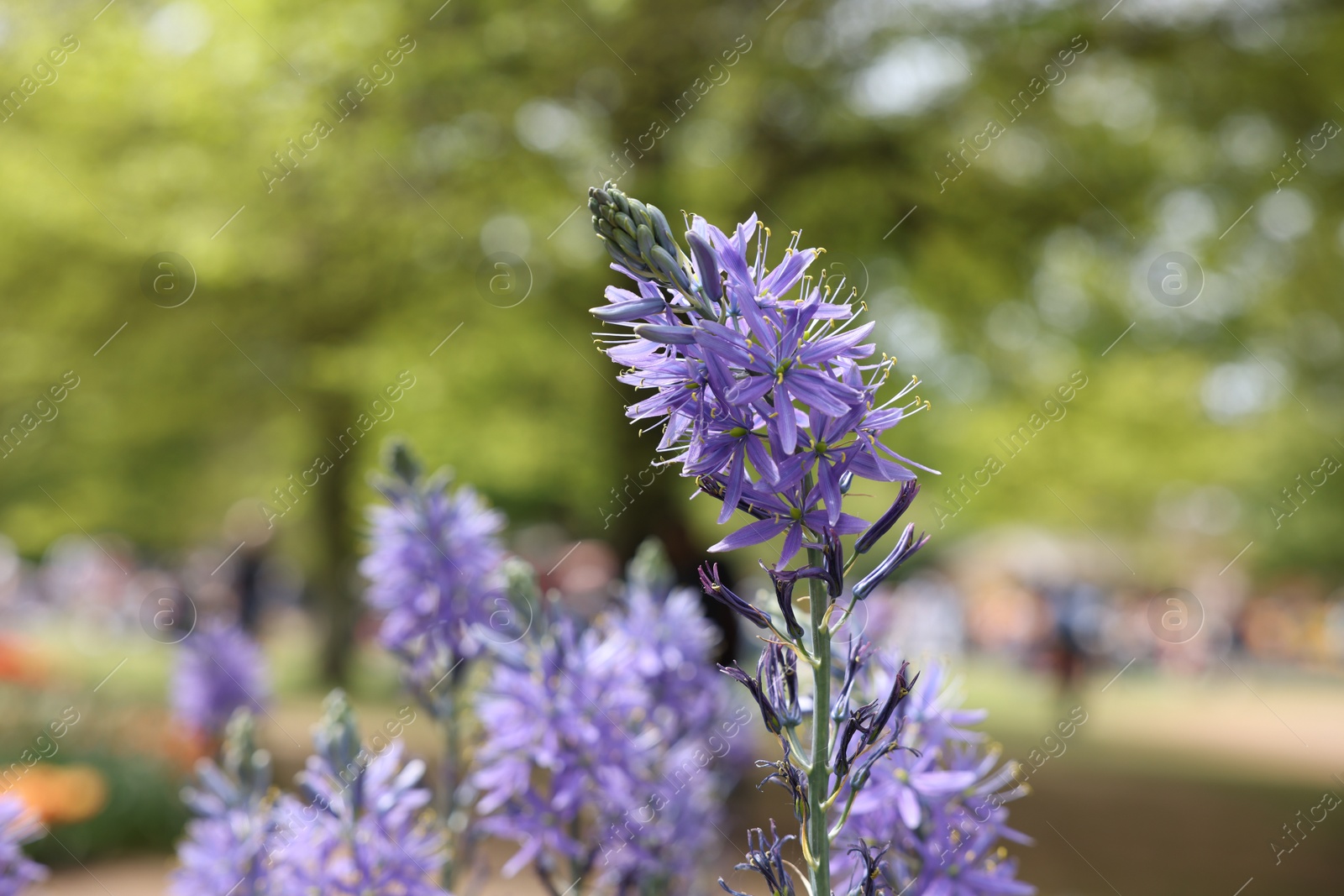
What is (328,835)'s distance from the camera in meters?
2.59

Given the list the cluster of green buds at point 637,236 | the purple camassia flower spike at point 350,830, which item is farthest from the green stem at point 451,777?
the cluster of green buds at point 637,236

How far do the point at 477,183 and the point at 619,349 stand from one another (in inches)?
338

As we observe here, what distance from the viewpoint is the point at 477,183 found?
9922 millimetres

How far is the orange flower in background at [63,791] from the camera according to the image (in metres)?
6.46

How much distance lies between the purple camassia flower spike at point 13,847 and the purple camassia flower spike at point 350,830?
0.62 m

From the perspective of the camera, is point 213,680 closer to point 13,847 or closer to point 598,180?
point 13,847

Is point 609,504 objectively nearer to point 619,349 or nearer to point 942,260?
point 942,260

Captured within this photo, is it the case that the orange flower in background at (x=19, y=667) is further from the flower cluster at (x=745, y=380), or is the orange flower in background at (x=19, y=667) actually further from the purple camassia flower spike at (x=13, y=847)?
the flower cluster at (x=745, y=380)

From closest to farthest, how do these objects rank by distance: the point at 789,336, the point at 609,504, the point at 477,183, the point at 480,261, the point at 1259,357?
the point at 789,336, the point at 477,183, the point at 480,261, the point at 1259,357, the point at 609,504

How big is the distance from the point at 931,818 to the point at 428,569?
185 cm

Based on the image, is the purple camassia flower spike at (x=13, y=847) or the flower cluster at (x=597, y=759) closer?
the purple camassia flower spike at (x=13, y=847)

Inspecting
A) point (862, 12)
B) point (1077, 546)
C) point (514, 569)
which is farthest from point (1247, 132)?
point (1077, 546)

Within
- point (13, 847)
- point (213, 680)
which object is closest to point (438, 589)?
point (13, 847)

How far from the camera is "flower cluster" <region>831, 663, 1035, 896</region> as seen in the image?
7.46ft
